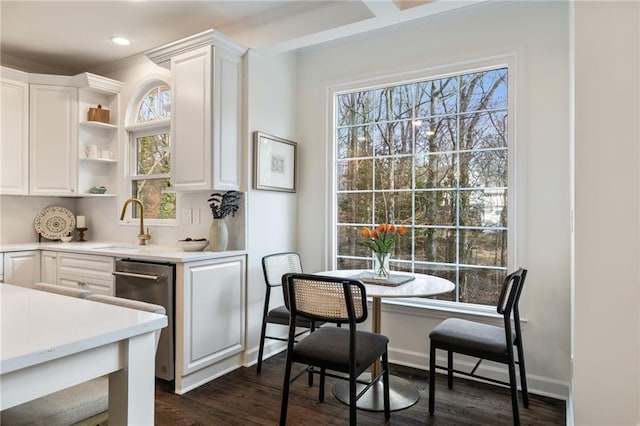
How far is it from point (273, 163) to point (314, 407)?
1.89 m

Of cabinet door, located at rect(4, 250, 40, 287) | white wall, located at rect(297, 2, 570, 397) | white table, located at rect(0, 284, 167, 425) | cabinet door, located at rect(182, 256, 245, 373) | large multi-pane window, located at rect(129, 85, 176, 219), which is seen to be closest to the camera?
white table, located at rect(0, 284, 167, 425)

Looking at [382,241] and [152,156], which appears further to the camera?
[152,156]

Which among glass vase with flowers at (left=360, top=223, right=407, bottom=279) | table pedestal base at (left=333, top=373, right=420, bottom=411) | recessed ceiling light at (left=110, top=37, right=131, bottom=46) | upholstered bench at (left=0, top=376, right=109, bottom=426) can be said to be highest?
recessed ceiling light at (left=110, top=37, right=131, bottom=46)

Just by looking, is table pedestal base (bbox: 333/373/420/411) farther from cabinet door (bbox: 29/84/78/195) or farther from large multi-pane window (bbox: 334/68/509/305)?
cabinet door (bbox: 29/84/78/195)

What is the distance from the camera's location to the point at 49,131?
3.75 meters

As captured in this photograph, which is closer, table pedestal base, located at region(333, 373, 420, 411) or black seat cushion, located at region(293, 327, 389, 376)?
black seat cushion, located at region(293, 327, 389, 376)

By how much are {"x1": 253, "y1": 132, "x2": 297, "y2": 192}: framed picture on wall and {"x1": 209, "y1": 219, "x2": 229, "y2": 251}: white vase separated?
0.41 meters

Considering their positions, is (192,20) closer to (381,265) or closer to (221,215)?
(221,215)

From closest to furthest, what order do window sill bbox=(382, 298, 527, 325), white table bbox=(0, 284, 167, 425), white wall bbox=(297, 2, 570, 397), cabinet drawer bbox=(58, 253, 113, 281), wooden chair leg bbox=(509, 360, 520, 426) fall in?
1. white table bbox=(0, 284, 167, 425)
2. wooden chair leg bbox=(509, 360, 520, 426)
3. white wall bbox=(297, 2, 570, 397)
4. window sill bbox=(382, 298, 527, 325)
5. cabinet drawer bbox=(58, 253, 113, 281)

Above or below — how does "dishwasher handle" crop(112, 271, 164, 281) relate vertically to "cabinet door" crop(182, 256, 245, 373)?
above

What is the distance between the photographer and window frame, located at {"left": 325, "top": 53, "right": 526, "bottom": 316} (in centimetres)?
272

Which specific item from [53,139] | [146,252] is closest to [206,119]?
[146,252]

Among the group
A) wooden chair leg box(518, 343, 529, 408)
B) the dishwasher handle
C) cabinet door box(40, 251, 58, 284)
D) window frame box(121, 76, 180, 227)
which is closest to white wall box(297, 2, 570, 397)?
wooden chair leg box(518, 343, 529, 408)

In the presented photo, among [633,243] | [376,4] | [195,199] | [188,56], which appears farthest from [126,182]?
[633,243]
